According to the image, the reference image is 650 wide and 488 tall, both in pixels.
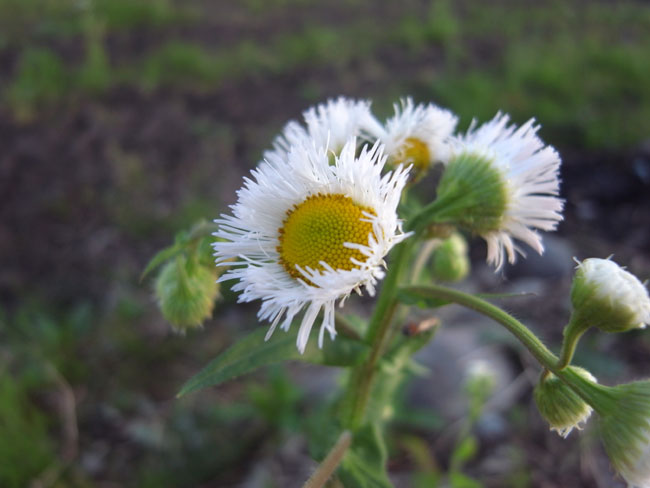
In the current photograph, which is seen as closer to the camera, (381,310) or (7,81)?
(381,310)

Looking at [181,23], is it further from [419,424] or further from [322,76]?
[419,424]

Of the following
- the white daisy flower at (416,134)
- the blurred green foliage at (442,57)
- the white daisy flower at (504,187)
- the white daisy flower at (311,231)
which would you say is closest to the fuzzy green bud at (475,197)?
the white daisy flower at (504,187)

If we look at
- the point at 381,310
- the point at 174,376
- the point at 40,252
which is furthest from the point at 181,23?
the point at 381,310

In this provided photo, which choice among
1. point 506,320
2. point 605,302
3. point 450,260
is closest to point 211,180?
point 450,260

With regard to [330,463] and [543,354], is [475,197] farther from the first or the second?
[330,463]

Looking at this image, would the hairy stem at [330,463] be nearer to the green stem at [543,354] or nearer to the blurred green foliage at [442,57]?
the green stem at [543,354]

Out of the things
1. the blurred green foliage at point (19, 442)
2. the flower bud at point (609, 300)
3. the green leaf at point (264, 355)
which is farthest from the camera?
the blurred green foliage at point (19, 442)
